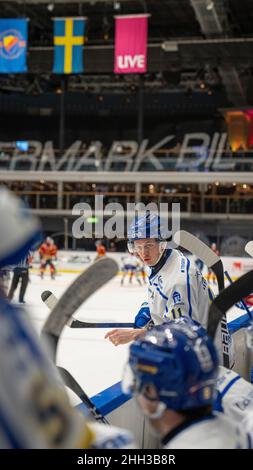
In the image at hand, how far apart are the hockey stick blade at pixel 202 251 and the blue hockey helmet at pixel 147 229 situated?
17cm

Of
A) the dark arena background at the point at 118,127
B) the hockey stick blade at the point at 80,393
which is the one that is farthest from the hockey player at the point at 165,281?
the dark arena background at the point at 118,127

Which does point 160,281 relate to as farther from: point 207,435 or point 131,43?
point 131,43

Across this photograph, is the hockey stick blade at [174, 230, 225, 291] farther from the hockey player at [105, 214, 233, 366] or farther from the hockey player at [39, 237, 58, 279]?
the hockey player at [39, 237, 58, 279]

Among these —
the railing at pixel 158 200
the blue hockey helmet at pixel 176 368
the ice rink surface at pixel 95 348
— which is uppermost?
the blue hockey helmet at pixel 176 368

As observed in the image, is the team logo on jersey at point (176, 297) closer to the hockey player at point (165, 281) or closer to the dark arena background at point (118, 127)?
the hockey player at point (165, 281)

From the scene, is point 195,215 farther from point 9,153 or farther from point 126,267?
point 9,153

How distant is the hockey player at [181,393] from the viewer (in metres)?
1.18

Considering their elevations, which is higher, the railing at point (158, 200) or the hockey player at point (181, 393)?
the hockey player at point (181, 393)

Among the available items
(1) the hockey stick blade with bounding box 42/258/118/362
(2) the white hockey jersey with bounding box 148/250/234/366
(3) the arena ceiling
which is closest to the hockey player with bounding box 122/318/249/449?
(1) the hockey stick blade with bounding box 42/258/118/362

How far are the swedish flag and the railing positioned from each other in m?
4.95

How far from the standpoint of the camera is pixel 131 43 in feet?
42.7

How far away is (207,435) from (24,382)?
506 millimetres

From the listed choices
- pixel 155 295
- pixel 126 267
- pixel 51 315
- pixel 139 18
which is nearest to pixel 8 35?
pixel 139 18

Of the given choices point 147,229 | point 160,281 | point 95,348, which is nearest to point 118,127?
point 95,348
